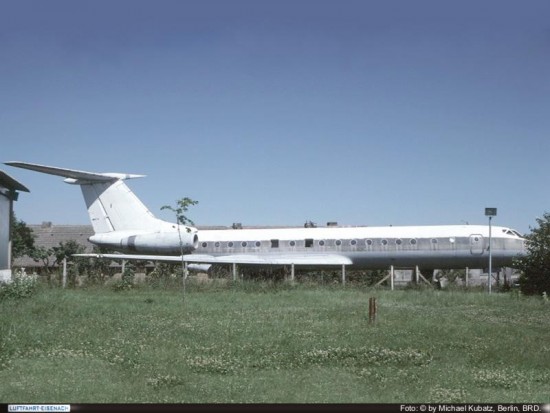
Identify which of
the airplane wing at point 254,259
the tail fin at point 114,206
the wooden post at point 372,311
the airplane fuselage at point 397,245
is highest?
the tail fin at point 114,206

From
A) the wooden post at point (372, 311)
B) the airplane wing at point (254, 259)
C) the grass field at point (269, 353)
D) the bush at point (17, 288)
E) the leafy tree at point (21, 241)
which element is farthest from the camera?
the leafy tree at point (21, 241)

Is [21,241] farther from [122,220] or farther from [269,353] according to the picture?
[269,353]

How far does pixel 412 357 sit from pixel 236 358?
3.08 m

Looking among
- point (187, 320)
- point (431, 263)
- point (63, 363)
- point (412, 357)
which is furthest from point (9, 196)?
point (431, 263)

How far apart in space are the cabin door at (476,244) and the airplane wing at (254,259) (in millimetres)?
6148

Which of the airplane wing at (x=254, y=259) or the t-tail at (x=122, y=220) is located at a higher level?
the t-tail at (x=122, y=220)

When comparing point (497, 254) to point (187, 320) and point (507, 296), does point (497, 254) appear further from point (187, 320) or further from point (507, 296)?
point (187, 320)

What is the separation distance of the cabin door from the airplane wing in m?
6.15

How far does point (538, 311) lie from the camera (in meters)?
19.0

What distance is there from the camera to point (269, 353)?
11.6 metres

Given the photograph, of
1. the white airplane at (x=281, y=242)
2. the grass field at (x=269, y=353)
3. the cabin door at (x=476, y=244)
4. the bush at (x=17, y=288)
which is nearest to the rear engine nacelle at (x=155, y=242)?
the white airplane at (x=281, y=242)

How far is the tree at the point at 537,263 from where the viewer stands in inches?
1015

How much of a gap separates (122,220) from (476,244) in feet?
63.2

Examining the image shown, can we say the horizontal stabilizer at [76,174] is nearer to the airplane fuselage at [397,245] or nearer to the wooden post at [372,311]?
the airplane fuselage at [397,245]
